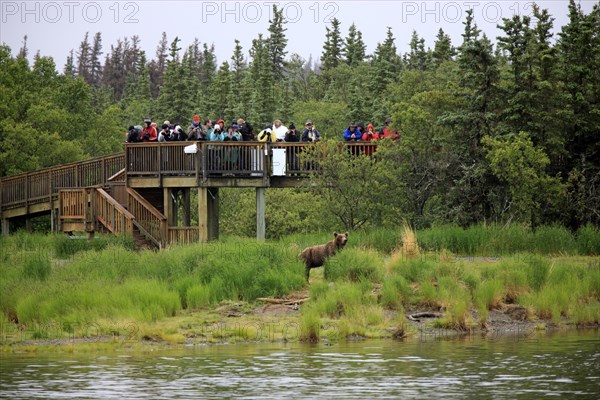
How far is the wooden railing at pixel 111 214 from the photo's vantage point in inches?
1363

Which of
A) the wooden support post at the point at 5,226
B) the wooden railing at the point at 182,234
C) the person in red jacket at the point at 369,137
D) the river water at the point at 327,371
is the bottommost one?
the river water at the point at 327,371

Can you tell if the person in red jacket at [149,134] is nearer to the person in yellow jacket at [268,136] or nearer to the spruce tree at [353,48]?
the person in yellow jacket at [268,136]

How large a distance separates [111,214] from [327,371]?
60.0 feet

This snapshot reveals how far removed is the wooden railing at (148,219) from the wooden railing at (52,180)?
76.6 inches

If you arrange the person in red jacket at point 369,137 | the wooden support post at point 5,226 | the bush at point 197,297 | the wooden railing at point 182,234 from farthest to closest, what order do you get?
the wooden support post at point 5,226 < the person in red jacket at point 369,137 < the wooden railing at point 182,234 < the bush at point 197,297

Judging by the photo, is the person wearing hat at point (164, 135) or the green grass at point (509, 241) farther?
the person wearing hat at point (164, 135)

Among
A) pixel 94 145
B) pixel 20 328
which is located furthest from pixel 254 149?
pixel 94 145

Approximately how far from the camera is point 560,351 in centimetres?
1997

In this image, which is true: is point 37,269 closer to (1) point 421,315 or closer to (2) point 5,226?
(1) point 421,315

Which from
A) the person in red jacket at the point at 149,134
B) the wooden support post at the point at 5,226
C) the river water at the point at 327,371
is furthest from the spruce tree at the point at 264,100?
the river water at the point at 327,371

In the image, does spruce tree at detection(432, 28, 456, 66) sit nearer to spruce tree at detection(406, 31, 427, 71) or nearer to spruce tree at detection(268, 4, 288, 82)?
spruce tree at detection(406, 31, 427, 71)

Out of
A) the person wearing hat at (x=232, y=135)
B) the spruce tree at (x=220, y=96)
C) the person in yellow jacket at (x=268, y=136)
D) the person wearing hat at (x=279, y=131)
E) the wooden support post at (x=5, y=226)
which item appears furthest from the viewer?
the spruce tree at (x=220, y=96)

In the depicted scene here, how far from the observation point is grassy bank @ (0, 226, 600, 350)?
73.9 ft

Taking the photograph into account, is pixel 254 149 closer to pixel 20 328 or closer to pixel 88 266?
pixel 88 266
